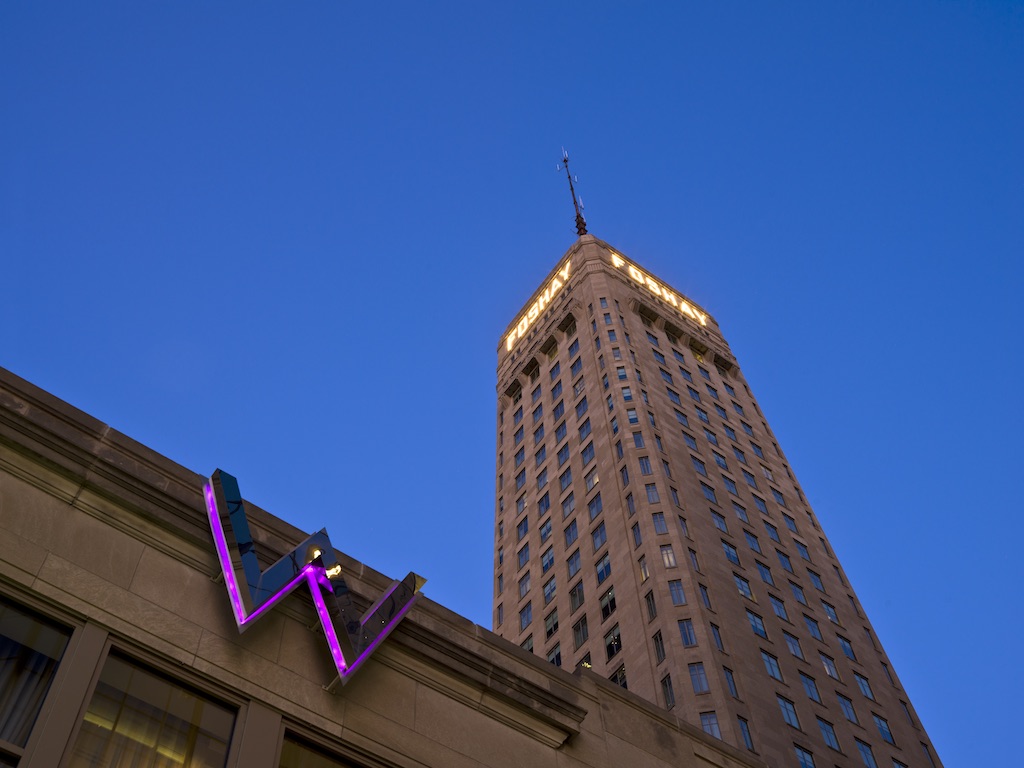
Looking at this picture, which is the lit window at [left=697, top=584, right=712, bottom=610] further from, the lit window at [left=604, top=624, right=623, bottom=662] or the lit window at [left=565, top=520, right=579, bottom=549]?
the lit window at [left=565, top=520, right=579, bottom=549]

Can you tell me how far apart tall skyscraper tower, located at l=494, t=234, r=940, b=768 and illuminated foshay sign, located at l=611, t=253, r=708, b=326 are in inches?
163

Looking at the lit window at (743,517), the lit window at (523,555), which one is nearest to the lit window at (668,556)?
the lit window at (743,517)

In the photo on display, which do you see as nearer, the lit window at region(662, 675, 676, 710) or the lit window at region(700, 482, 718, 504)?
the lit window at region(662, 675, 676, 710)

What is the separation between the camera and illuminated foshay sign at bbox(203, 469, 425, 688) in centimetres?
1480

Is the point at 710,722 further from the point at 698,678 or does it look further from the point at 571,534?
the point at 571,534

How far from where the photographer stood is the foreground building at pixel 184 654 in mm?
12742

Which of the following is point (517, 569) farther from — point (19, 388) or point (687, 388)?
point (19, 388)

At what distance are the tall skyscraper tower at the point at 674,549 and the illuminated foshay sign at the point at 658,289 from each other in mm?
4131

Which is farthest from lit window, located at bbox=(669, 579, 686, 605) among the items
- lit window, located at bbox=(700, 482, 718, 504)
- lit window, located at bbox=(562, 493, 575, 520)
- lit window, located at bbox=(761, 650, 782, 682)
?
lit window, located at bbox=(562, 493, 575, 520)

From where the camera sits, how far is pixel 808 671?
57.9 meters

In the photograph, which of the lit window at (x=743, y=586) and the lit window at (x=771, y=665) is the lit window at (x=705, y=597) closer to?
the lit window at (x=743, y=586)

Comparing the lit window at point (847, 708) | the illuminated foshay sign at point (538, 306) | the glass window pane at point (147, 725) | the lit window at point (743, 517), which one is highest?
the illuminated foshay sign at point (538, 306)

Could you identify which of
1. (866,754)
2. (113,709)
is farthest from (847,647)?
(113,709)

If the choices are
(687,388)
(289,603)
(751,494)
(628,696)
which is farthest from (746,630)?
(289,603)
